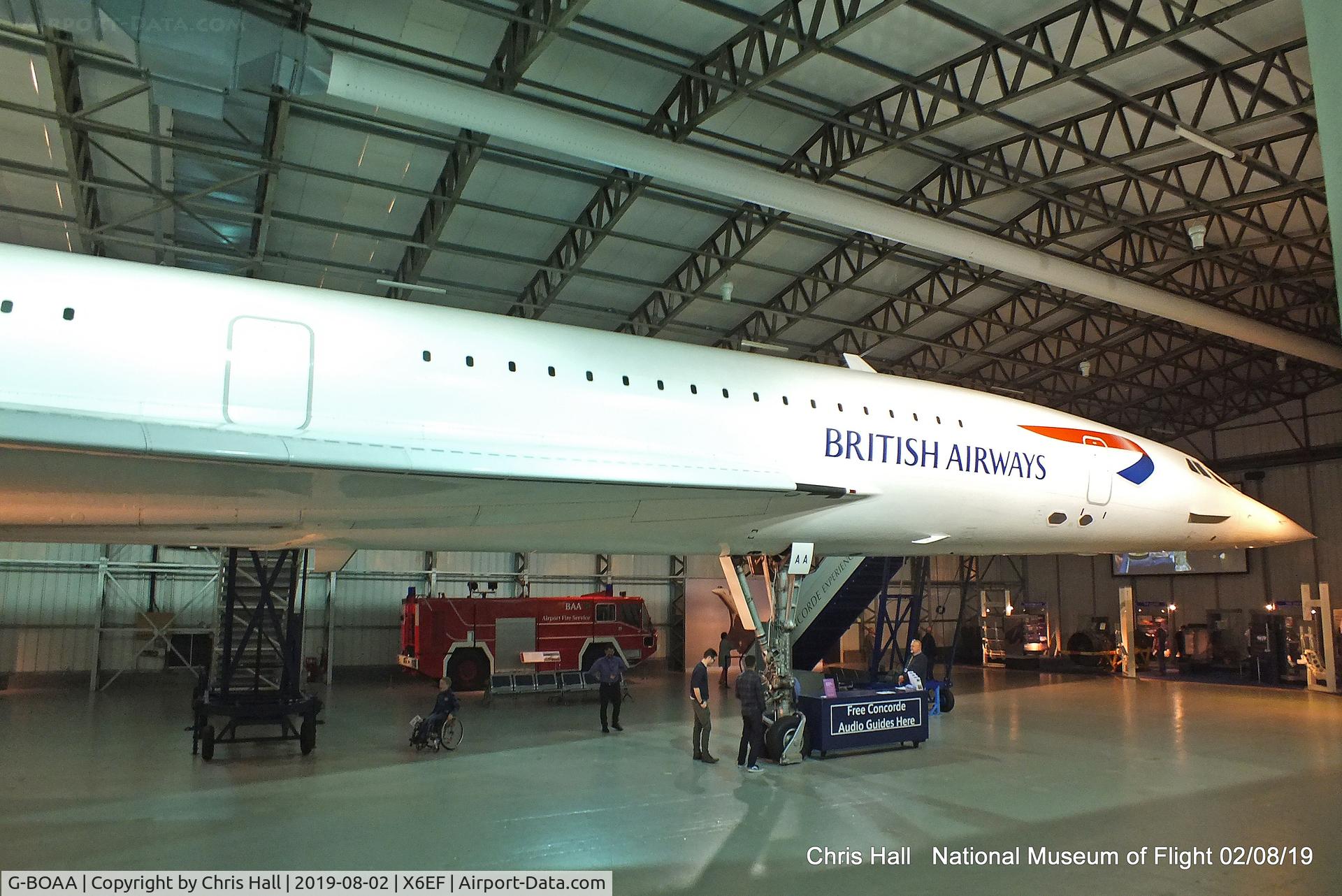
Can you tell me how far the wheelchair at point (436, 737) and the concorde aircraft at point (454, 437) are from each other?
2.92m

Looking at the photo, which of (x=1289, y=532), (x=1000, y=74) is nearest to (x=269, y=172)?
(x=1000, y=74)

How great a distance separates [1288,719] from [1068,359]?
37.0ft

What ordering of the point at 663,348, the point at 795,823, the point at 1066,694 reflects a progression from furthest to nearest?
the point at 1066,694, the point at 663,348, the point at 795,823

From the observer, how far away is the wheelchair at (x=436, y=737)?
35.0 ft

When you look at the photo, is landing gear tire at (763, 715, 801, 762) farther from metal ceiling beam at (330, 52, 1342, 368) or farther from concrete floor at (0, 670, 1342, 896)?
metal ceiling beam at (330, 52, 1342, 368)

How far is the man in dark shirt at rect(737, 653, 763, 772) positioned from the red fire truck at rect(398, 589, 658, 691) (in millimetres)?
9996

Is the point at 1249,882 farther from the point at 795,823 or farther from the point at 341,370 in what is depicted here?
the point at 341,370

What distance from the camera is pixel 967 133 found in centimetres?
1409

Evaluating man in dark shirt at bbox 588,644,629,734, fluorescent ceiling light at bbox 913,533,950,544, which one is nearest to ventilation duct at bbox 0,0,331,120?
man in dark shirt at bbox 588,644,629,734

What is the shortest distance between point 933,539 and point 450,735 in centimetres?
649

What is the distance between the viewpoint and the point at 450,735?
1102 cm

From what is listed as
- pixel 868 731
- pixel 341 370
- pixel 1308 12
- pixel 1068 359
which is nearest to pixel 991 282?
pixel 1068 359
